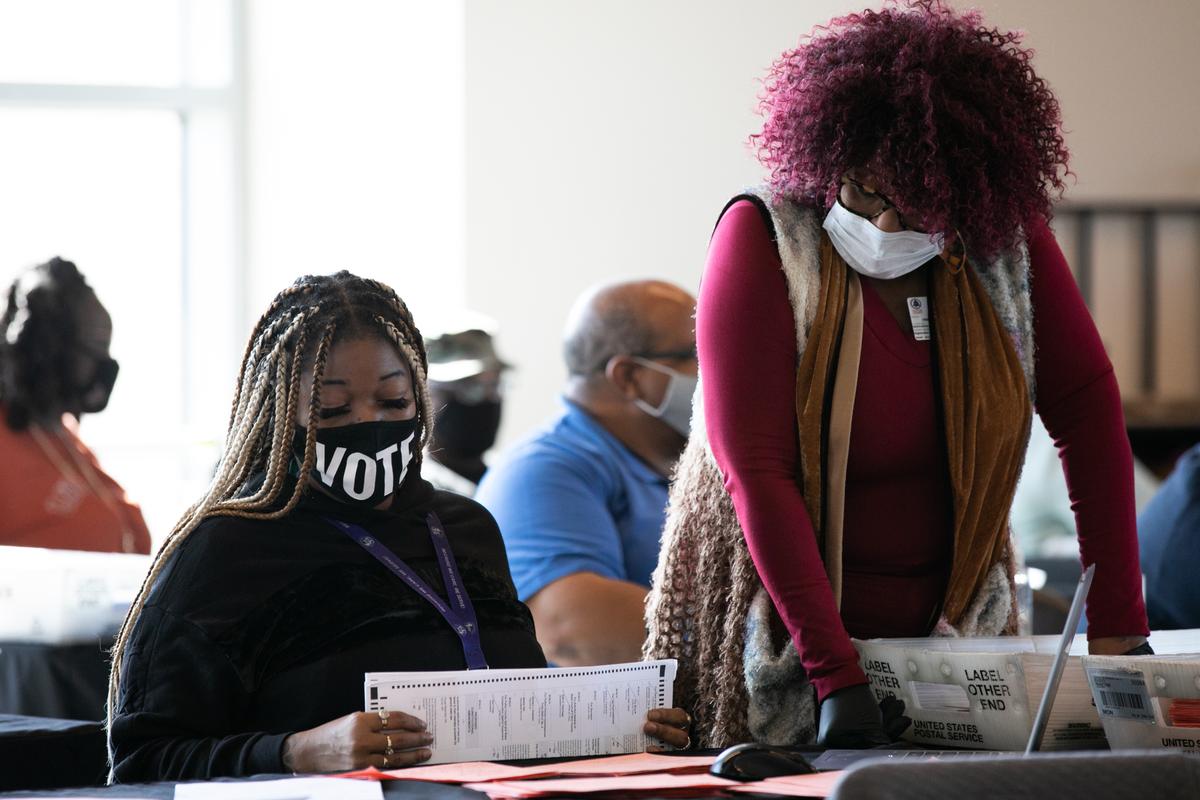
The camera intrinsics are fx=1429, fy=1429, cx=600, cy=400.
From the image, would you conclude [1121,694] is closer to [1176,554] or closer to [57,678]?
[1176,554]

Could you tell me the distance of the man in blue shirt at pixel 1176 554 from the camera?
289cm

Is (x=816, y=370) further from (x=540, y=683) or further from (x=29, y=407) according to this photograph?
(x=29, y=407)

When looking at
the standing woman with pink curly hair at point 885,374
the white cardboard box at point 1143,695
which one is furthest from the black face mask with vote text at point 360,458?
the white cardboard box at point 1143,695

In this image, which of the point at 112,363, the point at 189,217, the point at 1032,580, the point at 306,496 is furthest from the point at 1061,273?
the point at 189,217

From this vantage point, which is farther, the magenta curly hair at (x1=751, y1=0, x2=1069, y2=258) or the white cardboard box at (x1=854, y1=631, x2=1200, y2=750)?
the magenta curly hair at (x1=751, y1=0, x2=1069, y2=258)

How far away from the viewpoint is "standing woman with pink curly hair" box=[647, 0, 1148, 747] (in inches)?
71.6

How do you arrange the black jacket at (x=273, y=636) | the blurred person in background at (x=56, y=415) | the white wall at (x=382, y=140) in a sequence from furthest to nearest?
the white wall at (x=382, y=140)
the blurred person in background at (x=56, y=415)
the black jacket at (x=273, y=636)

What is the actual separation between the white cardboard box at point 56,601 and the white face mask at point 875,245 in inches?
60.8

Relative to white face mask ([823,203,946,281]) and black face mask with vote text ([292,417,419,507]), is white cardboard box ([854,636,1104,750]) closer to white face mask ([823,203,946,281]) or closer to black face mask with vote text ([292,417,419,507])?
white face mask ([823,203,946,281])

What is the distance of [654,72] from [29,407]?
330 centimetres

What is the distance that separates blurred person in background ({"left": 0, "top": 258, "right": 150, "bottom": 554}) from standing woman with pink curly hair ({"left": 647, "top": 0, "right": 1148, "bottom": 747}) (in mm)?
1840


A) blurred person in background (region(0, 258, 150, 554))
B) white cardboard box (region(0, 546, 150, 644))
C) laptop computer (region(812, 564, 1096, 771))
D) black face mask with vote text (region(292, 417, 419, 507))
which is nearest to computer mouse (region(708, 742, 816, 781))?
laptop computer (region(812, 564, 1096, 771))

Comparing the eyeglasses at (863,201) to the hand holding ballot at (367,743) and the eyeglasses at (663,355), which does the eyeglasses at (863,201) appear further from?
the eyeglasses at (663,355)

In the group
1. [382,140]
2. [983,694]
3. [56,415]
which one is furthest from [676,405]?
[382,140]
